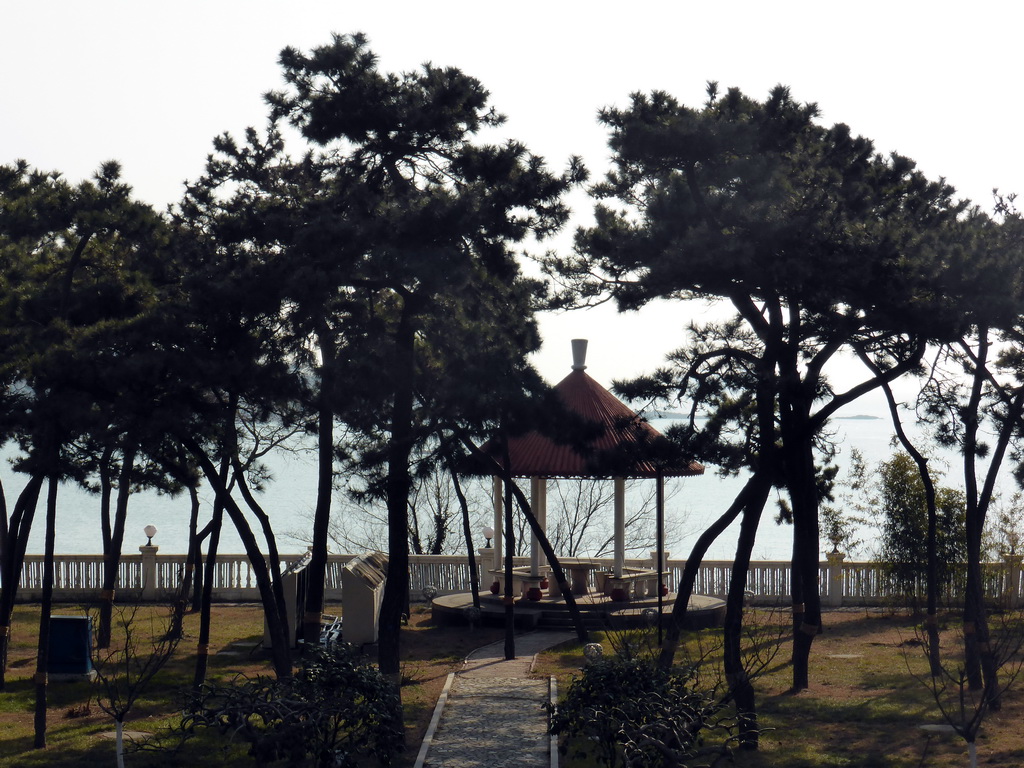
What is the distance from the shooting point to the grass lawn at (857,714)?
9.84 metres

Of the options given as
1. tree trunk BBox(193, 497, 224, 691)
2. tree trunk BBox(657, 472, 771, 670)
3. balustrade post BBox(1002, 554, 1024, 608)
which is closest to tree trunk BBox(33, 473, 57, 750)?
tree trunk BBox(193, 497, 224, 691)

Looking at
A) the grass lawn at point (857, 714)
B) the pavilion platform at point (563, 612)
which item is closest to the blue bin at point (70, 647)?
the grass lawn at point (857, 714)

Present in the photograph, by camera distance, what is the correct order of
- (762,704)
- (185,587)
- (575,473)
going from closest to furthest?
(762,704) → (185,587) → (575,473)

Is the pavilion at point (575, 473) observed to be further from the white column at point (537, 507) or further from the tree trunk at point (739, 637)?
the tree trunk at point (739, 637)

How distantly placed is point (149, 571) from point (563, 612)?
8.20 metres

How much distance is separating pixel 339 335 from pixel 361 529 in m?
40.8

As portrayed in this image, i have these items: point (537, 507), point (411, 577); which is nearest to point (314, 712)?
point (537, 507)

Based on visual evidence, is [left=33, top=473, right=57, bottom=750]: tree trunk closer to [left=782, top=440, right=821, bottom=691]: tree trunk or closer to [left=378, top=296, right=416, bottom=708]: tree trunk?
[left=378, top=296, right=416, bottom=708]: tree trunk

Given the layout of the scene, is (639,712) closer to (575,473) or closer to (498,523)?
(575,473)

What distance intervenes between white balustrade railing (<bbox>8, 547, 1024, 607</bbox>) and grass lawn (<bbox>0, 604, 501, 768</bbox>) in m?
0.70

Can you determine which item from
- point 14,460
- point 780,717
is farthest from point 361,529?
point 780,717

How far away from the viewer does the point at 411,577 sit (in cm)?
2178

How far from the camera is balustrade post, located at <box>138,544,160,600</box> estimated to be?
21188mm

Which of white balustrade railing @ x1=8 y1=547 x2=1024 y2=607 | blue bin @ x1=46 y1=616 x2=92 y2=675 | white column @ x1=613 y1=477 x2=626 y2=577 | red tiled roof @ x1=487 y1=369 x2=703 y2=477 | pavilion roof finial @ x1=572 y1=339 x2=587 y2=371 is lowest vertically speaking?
blue bin @ x1=46 y1=616 x2=92 y2=675
